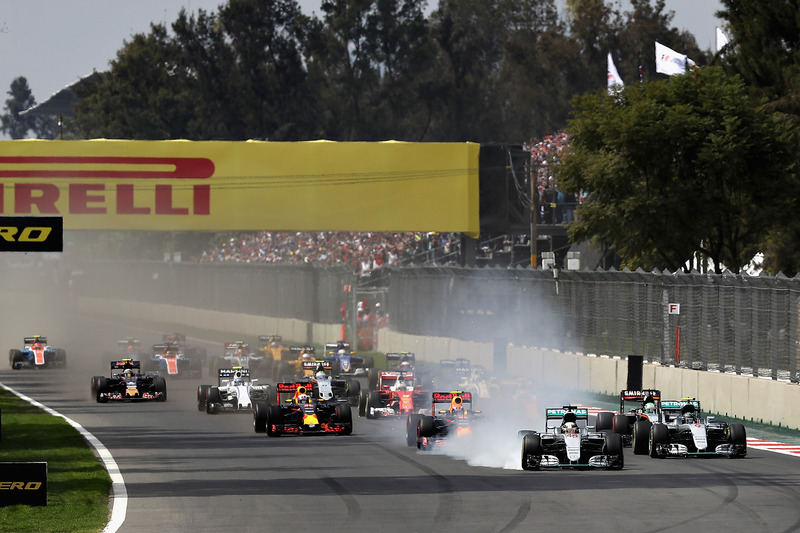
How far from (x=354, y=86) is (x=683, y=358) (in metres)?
77.5

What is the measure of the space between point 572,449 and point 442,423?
11.0 ft

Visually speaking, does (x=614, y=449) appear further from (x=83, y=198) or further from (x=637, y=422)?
(x=83, y=198)

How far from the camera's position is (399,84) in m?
112

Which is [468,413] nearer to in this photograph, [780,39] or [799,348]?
[799,348]

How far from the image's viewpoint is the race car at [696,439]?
24.1m

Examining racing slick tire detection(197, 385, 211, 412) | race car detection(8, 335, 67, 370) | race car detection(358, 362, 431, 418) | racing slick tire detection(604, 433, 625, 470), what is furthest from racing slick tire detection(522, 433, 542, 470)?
race car detection(8, 335, 67, 370)

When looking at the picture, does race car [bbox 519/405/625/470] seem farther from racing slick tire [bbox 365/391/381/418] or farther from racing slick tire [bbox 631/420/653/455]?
racing slick tire [bbox 365/391/381/418]

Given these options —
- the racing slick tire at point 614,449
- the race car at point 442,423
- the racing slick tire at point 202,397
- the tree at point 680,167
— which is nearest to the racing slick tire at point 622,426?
the race car at point 442,423

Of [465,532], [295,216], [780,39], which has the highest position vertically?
[780,39]

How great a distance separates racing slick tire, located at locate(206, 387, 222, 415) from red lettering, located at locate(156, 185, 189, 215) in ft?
66.5

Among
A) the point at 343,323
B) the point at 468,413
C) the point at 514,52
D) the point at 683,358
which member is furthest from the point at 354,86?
the point at 468,413

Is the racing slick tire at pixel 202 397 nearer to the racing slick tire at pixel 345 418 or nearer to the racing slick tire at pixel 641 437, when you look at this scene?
the racing slick tire at pixel 345 418

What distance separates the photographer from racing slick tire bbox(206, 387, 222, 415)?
33.4 m

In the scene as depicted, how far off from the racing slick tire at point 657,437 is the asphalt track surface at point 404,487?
0.28 metres
